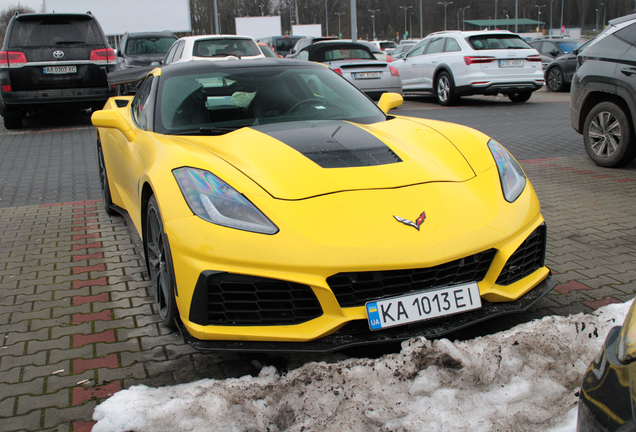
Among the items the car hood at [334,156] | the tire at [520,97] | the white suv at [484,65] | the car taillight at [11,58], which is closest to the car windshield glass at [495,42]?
the white suv at [484,65]

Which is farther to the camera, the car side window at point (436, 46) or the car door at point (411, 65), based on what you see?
the car door at point (411, 65)

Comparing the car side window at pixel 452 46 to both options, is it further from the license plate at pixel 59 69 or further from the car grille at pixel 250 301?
the car grille at pixel 250 301

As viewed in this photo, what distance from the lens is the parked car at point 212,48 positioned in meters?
12.4

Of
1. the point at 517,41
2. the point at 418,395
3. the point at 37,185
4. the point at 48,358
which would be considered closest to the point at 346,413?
the point at 418,395

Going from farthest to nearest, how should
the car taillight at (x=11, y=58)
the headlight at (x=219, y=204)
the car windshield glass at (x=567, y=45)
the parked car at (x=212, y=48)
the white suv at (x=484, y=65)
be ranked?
1. the car windshield glass at (x=567, y=45)
2. the white suv at (x=484, y=65)
3. the parked car at (x=212, y=48)
4. the car taillight at (x=11, y=58)
5. the headlight at (x=219, y=204)

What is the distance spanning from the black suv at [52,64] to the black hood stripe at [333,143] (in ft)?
29.4

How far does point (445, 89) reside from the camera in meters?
14.6

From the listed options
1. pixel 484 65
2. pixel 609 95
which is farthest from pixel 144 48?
pixel 609 95

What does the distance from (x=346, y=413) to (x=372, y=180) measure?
1.11 metres

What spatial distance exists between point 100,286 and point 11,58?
8.77m

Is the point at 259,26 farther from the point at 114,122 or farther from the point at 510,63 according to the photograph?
the point at 114,122

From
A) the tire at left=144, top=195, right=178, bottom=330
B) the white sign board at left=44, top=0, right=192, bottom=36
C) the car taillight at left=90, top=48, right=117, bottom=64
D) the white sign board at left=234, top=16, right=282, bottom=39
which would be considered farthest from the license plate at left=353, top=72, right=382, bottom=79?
the white sign board at left=234, top=16, right=282, bottom=39

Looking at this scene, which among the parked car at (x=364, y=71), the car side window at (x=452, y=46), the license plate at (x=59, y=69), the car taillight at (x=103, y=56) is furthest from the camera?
the car side window at (x=452, y=46)

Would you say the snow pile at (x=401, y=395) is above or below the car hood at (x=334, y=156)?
below
